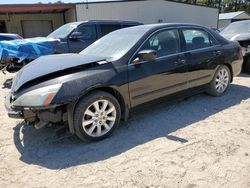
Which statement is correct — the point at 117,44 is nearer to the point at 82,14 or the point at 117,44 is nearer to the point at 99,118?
the point at 99,118

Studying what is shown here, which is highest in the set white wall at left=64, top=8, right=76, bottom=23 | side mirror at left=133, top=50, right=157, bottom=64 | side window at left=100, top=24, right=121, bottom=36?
white wall at left=64, top=8, right=76, bottom=23

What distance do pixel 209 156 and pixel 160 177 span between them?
783 millimetres

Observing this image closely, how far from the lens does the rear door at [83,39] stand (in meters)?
8.54

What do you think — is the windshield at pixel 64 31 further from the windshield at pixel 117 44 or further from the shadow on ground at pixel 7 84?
the windshield at pixel 117 44

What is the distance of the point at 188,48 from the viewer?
4.82 metres

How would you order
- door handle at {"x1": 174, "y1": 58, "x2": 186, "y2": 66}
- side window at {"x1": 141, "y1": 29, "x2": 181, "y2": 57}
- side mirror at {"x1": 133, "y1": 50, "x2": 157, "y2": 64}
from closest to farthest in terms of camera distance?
side mirror at {"x1": 133, "y1": 50, "x2": 157, "y2": 64}, side window at {"x1": 141, "y1": 29, "x2": 181, "y2": 57}, door handle at {"x1": 174, "y1": 58, "x2": 186, "y2": 66}

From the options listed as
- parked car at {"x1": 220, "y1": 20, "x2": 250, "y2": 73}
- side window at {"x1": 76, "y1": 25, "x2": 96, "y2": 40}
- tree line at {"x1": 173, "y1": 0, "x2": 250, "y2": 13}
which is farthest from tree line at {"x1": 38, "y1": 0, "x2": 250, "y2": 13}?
side window at {"x1": 76, "y1": 25, "x2": 96, "y2": 40}

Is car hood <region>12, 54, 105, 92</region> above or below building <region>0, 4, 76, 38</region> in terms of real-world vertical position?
below

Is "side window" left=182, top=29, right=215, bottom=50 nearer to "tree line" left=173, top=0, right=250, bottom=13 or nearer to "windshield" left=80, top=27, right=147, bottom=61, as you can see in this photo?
"windshield" left=80, top=27, right=147, bottom=61

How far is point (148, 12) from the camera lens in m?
21.3

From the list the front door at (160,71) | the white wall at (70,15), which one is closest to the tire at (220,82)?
the front door at (160,71)

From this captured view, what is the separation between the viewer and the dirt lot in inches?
112

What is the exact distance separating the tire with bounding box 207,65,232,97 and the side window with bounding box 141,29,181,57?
127 centimetres

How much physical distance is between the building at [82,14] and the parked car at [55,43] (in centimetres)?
899
